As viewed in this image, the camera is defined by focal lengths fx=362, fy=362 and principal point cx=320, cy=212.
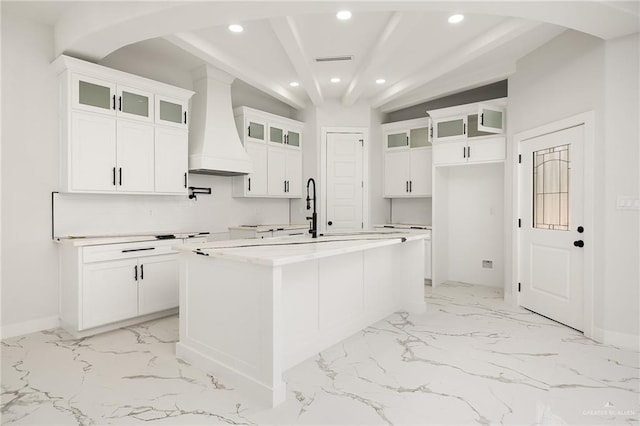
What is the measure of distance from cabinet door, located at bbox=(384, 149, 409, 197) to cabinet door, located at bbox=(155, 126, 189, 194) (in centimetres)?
323

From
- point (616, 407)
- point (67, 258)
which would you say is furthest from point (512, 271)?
point (67, 258)

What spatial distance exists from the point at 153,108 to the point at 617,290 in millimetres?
4792

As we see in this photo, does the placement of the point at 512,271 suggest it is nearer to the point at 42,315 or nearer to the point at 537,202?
the point at 537,202

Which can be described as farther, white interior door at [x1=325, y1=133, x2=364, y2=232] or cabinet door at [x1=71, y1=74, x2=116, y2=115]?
white interior door at [x1=325, y1=133, x2=364, y2=232]

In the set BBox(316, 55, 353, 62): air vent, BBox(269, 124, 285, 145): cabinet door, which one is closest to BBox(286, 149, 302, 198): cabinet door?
BBox(269, 124, 285, 145): cabinet door

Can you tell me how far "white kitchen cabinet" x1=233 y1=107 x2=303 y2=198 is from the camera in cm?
515

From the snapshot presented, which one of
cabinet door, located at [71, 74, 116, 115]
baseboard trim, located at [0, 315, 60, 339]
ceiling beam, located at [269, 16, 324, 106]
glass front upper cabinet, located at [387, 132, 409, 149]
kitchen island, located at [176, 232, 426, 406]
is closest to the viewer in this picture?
kitchen island, located at [176, 232, 426, 406]

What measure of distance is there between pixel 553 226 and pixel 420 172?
2.24 meters

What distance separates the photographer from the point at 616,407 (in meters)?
2.15

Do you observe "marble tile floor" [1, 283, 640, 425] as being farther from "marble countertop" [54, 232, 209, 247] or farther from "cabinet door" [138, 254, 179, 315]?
"marble countertop" [54, 232, 209, 247]

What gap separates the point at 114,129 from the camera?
364 centimetres

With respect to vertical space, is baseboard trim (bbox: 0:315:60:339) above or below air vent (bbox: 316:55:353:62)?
below

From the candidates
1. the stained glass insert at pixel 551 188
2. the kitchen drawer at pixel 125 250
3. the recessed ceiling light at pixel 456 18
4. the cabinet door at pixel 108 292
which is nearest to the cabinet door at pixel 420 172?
the stained glass insert at pixel 551 188

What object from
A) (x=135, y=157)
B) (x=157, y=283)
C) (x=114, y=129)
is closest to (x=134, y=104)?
(x=114, y=129)
